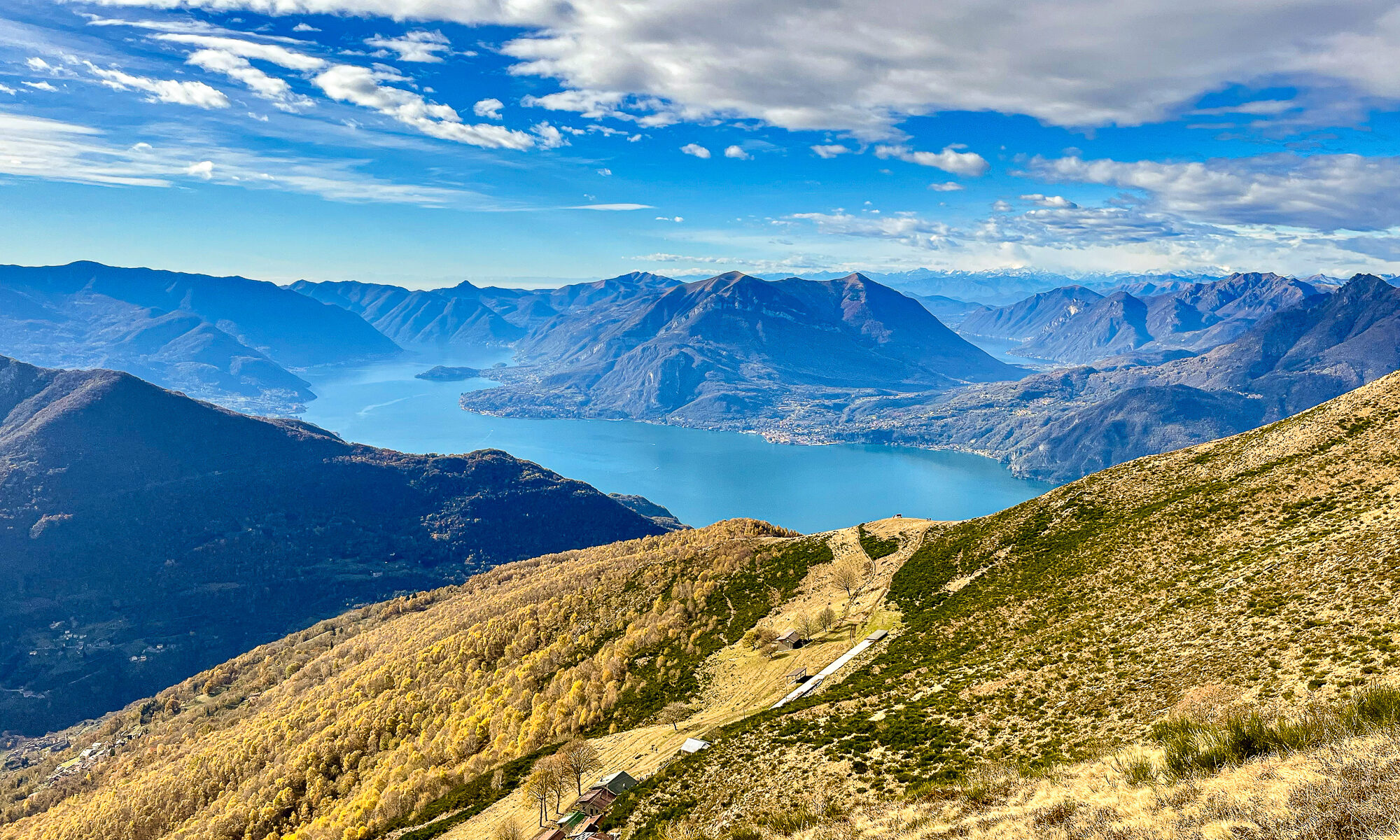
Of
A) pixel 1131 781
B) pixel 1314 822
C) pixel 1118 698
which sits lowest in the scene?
pixel 1118 698

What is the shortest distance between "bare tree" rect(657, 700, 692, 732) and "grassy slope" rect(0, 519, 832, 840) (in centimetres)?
152

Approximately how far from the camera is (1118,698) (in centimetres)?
2664

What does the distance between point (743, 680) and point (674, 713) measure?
5998 millimetres

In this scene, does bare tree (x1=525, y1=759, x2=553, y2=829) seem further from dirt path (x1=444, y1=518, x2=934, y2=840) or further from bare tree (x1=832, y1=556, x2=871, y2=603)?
bare tree (x1=832, y1=556, x2=871, y2=603)

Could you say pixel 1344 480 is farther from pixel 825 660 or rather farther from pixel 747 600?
pixel 747 600

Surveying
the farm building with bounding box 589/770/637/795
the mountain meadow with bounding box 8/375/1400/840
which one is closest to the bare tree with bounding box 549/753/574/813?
the mountain meadow with bounding box 8/375/1400/840

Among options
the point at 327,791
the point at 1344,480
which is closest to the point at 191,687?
the point at 327,791

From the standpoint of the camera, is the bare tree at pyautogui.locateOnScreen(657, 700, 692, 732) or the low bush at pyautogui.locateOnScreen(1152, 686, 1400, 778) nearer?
the low bush at pyautogui.locateOnScreen(1152, 686, 1400, 778)

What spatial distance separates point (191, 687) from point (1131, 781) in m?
175

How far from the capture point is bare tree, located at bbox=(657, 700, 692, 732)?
153ft

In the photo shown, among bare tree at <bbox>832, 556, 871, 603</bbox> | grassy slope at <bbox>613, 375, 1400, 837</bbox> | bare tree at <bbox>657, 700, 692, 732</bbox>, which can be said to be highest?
grassy slope at <bbox>613, 375, 1400, 837</bbox>

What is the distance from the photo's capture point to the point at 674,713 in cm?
4725

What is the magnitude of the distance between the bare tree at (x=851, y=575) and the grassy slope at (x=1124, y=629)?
7476mm

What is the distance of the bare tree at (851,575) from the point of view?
58875 mm
